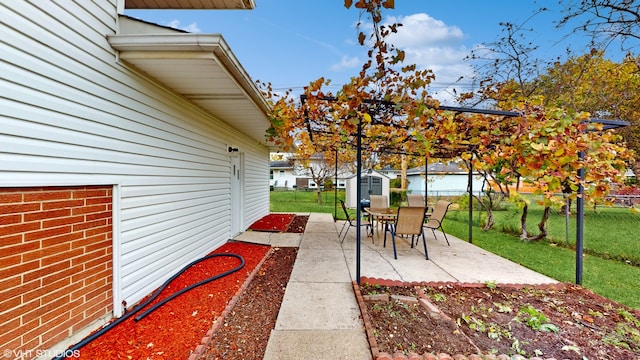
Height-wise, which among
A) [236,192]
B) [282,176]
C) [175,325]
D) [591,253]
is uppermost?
[282,176]

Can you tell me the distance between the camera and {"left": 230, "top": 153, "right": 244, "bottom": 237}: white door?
6.34 metres

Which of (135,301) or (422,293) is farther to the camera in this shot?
(422,293)

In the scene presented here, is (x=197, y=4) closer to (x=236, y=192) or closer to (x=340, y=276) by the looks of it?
(x=236, y=192)

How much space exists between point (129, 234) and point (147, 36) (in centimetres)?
204

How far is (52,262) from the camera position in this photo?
2.03 m

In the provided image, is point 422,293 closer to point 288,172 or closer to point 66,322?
point 66,322

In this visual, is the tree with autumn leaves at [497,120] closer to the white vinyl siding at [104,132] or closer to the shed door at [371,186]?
the white vinyl siding at [104,132]

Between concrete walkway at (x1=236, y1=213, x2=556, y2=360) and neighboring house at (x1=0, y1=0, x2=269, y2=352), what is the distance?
68.1 inches

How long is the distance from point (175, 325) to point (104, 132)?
77.9 inches

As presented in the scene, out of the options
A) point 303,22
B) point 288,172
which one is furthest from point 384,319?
point 288,172

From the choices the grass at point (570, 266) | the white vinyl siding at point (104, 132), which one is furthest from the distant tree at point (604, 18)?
the white vinyl siding at point (104, 132)

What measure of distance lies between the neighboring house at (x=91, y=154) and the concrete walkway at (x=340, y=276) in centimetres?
173

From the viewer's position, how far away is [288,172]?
36.2 m

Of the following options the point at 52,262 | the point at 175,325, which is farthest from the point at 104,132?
the point at 175,325
